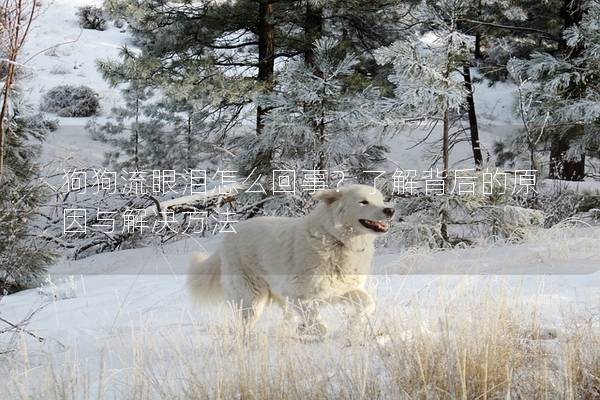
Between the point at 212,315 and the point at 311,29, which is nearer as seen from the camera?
the point at 212,315

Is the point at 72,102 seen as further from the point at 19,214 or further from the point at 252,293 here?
the point at 252,293

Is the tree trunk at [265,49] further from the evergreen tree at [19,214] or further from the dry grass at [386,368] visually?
the dry grass at [386,368]

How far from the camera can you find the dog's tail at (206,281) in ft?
14.9

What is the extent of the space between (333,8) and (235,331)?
9.37 meters

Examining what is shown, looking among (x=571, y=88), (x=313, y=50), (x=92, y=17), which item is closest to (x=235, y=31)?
(x=313, y=50)

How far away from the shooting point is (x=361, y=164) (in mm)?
10891

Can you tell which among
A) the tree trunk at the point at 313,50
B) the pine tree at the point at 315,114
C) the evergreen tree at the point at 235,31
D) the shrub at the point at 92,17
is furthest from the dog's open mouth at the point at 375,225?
the shrub at the point at 92,17

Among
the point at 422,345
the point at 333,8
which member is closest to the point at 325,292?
the point at 422,345

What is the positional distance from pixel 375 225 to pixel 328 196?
35 centimetres

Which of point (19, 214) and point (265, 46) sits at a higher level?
point (265, 46)

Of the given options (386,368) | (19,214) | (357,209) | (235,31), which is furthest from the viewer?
(235,31)

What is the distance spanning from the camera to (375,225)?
387 cm

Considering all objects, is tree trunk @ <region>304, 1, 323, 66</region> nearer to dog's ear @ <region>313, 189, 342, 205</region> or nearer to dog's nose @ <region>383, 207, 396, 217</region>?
dog's ear @ <region>313, 189, 342, 205</region>

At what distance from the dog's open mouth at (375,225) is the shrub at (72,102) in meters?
20.0
